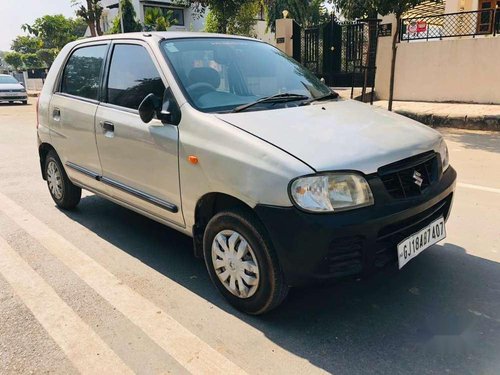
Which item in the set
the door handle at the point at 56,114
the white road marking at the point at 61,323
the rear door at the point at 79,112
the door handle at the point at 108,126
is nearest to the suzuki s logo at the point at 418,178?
the white road marking at the point at 61,323

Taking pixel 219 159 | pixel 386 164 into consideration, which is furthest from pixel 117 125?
pixel 386 164

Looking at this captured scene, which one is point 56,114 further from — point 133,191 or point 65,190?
point 133,191

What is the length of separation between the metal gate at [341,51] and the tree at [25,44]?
67.9 metres

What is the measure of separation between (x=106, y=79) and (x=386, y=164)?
2.56 m

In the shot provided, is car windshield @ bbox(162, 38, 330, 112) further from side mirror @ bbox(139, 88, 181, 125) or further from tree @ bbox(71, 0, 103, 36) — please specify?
tree @ bbox(71, 0, 103, 36)

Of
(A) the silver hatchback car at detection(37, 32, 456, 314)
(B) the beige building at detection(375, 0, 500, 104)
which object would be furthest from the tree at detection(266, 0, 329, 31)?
(A) the silver hatchback car at detection(37, 32, 456, 314)

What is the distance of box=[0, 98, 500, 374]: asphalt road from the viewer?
2514 millimetres

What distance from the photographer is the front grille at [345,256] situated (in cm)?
247

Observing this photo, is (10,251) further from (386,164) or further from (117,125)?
(386,164)

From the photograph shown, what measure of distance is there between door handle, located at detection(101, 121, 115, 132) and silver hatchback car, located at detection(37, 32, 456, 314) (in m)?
0.02

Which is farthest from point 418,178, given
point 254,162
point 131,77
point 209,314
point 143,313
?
point 131,77

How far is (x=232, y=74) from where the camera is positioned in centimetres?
354

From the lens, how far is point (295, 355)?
2.55 m

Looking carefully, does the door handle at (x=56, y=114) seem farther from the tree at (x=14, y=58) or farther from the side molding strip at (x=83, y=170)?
the tree at (x=14, y=58)
